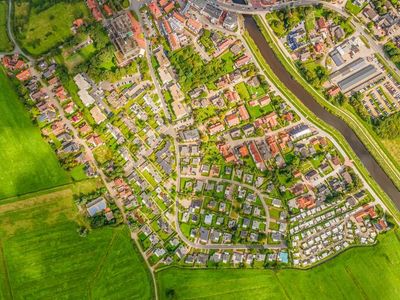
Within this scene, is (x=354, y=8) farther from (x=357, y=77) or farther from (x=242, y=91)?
(x=242, y=91)

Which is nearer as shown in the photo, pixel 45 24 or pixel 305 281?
pixel 305 281

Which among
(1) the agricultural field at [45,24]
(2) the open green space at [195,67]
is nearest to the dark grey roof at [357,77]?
(2) the open green space at [195,67]

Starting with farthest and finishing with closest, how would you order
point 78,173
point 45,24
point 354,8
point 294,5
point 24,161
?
point 45,24 < point 294,5 < point 354,8 < point 78,173 < point 24,161

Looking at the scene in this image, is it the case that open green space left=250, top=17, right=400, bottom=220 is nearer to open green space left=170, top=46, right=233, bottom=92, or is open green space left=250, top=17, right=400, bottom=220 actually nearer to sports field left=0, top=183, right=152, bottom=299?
open green space left=170, top=46, right=233, bottom=92

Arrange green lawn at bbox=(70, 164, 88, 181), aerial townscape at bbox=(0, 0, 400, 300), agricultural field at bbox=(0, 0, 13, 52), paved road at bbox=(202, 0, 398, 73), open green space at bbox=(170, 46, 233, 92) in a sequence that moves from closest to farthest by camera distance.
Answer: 1. aerial townscape at bbox=(0, 0, 400, 300)
2. green lawn at bbox=(70, 164, 88, 181)
3. open green space at bbox=(170, 46, 233, 92)
4. paved road at bbox=(202, 0, 398, 73)
5. agricultural field at bbox=(0, 0, 13, 52)

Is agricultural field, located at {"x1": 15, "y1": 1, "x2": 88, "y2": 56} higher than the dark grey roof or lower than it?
higher

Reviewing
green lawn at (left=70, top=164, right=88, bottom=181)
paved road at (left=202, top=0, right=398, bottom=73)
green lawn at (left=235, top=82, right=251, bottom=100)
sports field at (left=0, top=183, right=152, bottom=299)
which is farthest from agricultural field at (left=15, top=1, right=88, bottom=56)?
green lawn at (left=235, top=82, right=251, bottom=100)

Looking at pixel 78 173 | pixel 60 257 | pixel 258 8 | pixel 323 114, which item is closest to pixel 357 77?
pixel 323 114
